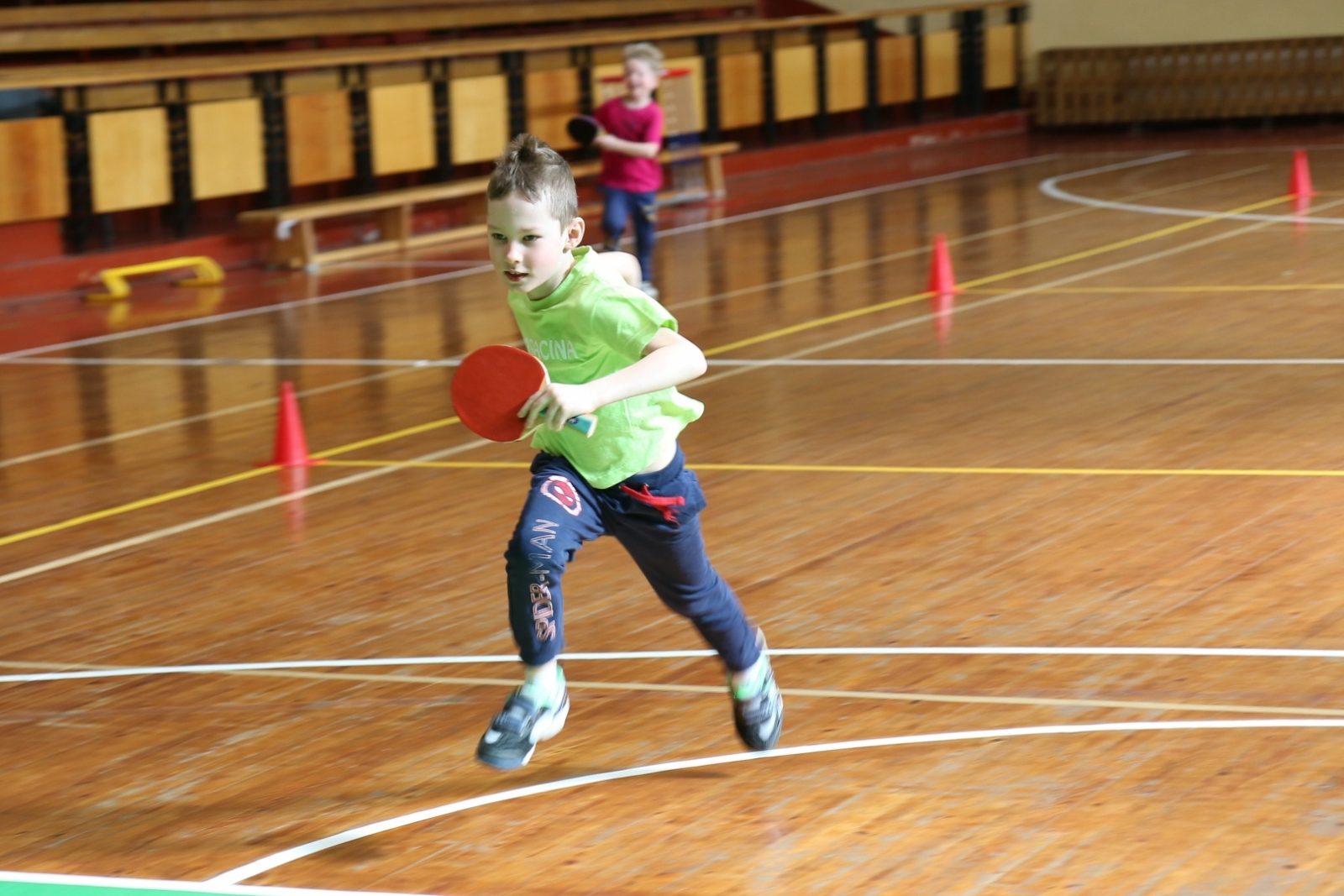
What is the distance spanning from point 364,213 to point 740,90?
6000 mm

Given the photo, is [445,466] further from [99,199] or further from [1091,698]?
[99,199]

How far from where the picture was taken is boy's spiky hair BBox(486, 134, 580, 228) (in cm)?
373

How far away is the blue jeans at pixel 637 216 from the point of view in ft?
42.5

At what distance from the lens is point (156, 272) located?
623 inches

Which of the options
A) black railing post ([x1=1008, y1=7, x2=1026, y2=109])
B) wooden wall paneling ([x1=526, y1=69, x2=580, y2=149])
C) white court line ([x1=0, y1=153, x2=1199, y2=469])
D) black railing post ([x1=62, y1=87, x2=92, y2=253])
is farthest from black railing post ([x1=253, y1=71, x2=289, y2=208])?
black railing post ([x1=1008, y1=7, x2=1026, y2=109])

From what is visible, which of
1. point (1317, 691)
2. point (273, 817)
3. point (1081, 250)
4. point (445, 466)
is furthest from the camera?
point (1081, 250)

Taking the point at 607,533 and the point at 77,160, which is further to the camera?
the point at 77,160

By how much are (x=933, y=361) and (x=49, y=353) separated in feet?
18.4

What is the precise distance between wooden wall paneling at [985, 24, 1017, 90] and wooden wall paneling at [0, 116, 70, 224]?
1489cm

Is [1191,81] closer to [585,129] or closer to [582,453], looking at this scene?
[585,129]

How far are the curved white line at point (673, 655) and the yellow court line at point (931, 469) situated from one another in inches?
87.1

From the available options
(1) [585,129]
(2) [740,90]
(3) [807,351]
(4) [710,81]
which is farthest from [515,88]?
(3) [807,351]

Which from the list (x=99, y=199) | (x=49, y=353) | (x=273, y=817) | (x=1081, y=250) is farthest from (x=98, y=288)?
(x=273, y=817)

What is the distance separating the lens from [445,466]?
8.00 meters
